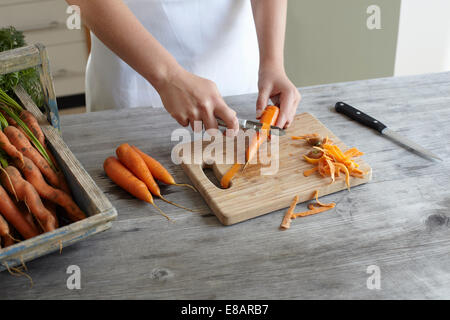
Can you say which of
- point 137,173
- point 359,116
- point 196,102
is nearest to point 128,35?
point 196,102

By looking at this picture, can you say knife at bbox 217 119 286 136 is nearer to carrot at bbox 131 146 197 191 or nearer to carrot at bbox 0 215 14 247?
carrot at bbox 131 146 197 191

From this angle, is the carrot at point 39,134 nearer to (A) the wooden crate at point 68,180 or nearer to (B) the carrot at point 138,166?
(A) the wooden crate at point 68,180

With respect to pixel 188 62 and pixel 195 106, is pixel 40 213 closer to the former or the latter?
pixel 195 106

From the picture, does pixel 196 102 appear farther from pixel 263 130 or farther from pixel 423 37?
pixel 423 37

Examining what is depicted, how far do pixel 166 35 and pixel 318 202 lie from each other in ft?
2.73

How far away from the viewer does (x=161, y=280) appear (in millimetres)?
862

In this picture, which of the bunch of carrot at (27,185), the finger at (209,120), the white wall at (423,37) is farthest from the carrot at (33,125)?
the white wall at (423,37)

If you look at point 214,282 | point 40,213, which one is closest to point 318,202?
point 214,282

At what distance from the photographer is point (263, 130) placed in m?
1.20

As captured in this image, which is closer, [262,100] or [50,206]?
[50,206]

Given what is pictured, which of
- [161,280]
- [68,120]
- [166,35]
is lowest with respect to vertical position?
[161,280]

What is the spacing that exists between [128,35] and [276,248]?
25.8 inches

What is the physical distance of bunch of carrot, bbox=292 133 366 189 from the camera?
109cm

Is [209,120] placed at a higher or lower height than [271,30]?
lower
